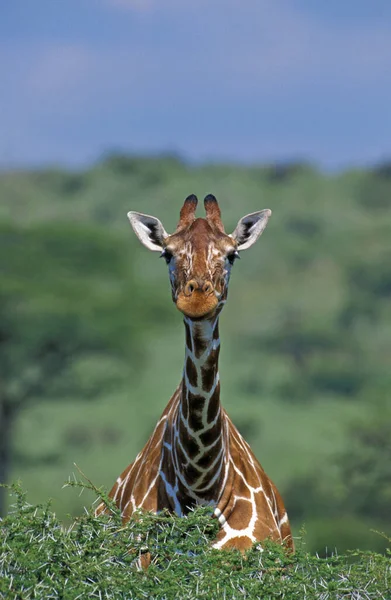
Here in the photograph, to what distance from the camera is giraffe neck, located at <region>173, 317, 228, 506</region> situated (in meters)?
5.68

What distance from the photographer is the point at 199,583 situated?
4234mm

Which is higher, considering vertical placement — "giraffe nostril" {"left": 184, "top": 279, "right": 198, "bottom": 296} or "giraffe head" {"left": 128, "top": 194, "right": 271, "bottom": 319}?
"giraffe head" {"left": 128, "top": 194, "right": 271, "bottom": 319}

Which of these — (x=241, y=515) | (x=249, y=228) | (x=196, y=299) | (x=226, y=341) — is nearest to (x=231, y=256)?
(x=249, y=228)

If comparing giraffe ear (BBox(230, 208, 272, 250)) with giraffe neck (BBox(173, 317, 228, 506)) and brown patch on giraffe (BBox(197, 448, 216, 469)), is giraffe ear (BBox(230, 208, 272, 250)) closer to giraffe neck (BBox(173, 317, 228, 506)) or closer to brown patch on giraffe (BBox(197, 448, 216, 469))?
giraffe neck (BBox(173, 317, 228, 506))

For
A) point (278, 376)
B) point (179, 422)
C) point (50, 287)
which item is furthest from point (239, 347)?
point (179, 422)

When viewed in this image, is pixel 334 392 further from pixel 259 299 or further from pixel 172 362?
pixel 259 299

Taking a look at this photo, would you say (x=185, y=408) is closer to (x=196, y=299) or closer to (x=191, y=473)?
(x=191, y=473)

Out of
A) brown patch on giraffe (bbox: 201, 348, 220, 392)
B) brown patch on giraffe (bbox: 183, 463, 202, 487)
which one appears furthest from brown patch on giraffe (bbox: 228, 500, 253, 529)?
brown patch on giraffe (bbox: 201, 348, 220, 392)

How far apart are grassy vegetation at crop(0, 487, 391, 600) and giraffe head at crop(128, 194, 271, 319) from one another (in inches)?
38.9

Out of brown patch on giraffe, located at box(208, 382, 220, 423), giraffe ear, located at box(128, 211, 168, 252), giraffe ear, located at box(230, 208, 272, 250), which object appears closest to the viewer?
brown patch on giraffe, located at box(208, 382, 220, 423)

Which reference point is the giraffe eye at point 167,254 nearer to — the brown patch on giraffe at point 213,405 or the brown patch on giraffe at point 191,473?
the brown patch on giraffe at point 213,405

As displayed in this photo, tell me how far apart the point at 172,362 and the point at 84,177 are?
36.9 m

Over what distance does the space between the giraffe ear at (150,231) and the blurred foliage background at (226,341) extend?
1.88 metres

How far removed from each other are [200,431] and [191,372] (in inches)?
11.3
